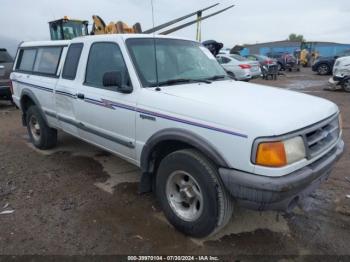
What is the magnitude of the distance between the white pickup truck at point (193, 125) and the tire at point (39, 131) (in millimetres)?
976

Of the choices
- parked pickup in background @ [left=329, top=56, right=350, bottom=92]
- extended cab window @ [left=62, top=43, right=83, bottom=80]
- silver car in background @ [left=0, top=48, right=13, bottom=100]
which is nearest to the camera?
extended cab window @ [left=62, top=43, right=83, bottom=80]

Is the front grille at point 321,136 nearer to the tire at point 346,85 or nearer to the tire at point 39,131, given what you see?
the tire at point 39,131

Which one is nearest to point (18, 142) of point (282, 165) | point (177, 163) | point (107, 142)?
point (107, 142)

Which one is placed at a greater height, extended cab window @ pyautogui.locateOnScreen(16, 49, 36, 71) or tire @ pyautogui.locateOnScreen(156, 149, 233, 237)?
extended cab window @ pyautogui.locateOnScreen(16, 49, 36, 71)

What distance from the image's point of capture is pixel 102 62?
4090 mm

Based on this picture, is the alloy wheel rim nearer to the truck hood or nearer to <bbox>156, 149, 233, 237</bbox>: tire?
<bbox>156, 149, 233, 237</bbox>: tire

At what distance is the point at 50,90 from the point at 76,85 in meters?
0.85

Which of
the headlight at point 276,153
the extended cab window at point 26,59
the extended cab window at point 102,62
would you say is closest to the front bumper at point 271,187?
the headlight at point 276,153

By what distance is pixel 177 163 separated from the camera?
121 inches

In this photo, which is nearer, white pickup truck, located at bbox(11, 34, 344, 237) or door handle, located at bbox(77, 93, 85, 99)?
white pickup truck, located at bbox(11, 34, 344, 237)

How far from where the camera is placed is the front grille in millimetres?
2764

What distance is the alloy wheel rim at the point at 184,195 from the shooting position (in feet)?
10.2

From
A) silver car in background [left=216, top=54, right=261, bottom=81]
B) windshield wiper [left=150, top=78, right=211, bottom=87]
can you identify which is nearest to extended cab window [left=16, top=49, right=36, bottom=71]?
windshield wiper [left=150, top=78, right=211, bottom=87]

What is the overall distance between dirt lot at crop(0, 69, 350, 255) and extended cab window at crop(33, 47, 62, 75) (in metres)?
1.58
